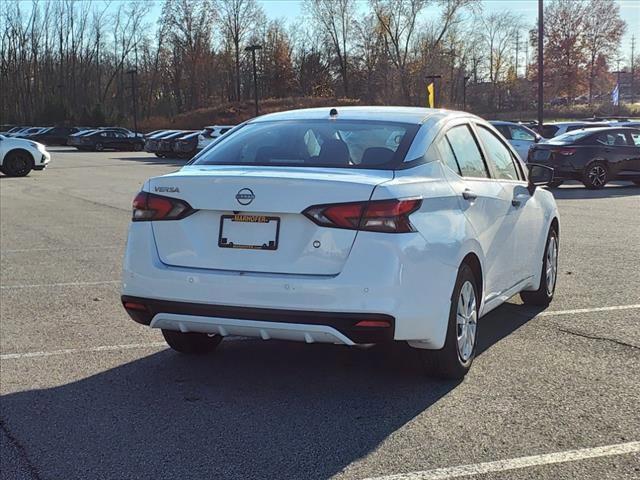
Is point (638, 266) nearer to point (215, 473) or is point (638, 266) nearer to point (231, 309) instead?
point (231, 309)

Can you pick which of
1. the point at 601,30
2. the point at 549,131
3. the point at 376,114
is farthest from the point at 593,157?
Result: the point at 601,30

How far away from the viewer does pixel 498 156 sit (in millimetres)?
5910

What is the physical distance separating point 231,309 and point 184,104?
91.7 m

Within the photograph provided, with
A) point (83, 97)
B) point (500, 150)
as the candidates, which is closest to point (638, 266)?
point (500, 150)

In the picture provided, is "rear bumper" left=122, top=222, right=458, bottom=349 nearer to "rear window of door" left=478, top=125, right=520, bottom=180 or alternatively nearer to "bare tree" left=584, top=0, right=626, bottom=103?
"rear window of door" left=478, top=125, right=520, bottom=180

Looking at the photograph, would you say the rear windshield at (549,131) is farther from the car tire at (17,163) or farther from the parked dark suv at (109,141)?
the parked dark suv at (109,141)

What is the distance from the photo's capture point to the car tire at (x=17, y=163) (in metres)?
26.2

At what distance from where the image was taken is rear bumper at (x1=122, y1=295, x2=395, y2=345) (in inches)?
160

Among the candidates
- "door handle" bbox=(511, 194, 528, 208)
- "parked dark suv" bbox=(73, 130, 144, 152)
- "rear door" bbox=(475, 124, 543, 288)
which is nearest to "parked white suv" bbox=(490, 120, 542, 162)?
"rear door" bbox=(475, 124, 543, 288)

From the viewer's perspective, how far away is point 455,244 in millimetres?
4492

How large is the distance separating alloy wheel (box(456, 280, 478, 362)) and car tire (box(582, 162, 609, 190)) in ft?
48.1

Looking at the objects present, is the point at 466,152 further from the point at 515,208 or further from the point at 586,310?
the point at 586,310

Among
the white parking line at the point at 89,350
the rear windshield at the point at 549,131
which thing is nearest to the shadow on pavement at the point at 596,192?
the rear windshield at the point at 549,131

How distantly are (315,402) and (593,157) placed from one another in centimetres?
1568
